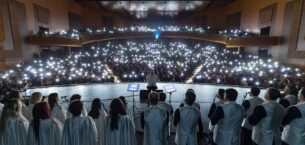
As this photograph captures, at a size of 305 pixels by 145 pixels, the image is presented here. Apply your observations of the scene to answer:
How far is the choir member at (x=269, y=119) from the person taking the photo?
4.00m

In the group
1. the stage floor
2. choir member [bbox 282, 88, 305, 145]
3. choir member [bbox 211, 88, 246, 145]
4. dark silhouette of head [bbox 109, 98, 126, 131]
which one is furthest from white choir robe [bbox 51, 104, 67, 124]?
choir member [bbox 282, 88, 305, 145]

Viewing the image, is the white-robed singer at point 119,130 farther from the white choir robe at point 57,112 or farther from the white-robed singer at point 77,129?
the white choir robe at point 57,112

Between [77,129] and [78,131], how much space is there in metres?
0.04

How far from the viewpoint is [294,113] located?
390cm

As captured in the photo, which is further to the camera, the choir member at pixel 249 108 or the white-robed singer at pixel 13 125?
the choir member at pixel 249 108

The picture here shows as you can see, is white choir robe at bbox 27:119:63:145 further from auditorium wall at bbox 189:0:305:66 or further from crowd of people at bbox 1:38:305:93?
auditorium wall at bbox 189:0:305:66

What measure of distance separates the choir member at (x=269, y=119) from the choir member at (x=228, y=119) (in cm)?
25

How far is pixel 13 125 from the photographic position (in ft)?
13.6

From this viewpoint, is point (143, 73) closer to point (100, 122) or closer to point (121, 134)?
point (100, 122)

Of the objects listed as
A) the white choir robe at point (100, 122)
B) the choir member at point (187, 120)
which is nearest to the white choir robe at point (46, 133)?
the white choir robe at point (100, 122)

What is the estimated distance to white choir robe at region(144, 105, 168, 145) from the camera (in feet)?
13.3

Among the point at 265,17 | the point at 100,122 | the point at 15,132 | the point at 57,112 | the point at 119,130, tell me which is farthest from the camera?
the point at 265,17

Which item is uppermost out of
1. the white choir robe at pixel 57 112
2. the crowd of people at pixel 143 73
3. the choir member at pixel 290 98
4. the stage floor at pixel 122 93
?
the choir member at pixel 290 98

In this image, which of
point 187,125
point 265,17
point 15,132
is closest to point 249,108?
point 187,125
